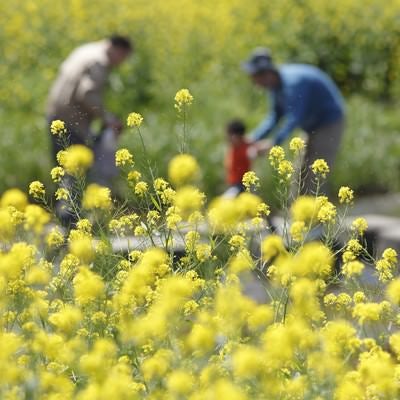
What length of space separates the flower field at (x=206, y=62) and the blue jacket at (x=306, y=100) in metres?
1.33

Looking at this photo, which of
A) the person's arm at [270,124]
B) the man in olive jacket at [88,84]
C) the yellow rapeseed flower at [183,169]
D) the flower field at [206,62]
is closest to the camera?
the yellow rapeseed flower at [183,169]

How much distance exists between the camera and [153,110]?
1002 cm

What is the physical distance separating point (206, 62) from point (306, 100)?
4.40 metres

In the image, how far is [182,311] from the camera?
297 cm

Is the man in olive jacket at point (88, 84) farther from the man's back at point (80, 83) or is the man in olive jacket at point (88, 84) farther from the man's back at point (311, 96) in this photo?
the man's back at point (311, 96)

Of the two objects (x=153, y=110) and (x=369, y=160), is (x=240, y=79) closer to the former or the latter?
(x=153, y=110)

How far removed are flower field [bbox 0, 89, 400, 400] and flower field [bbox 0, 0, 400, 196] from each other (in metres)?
5.16

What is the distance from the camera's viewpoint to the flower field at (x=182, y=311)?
2.40 metres

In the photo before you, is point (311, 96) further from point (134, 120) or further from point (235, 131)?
point (134, 120)

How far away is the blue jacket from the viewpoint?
689cm

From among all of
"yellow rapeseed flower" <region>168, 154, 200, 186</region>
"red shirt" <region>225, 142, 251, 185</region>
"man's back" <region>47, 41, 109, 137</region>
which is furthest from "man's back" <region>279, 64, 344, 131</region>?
"yellow rapeseed flower" <region>168, 154, 200, 186</region>

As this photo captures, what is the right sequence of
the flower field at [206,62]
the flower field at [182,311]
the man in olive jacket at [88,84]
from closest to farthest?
the flower field at [182,311] < the man in olive jacket at [88,84] < the flower field at [206,62]

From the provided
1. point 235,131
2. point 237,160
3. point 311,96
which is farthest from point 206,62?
point 311,96

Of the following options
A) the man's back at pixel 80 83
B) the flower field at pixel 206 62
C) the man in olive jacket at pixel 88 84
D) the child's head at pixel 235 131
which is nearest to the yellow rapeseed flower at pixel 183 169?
the man in olive jacket at pixel 88 84
